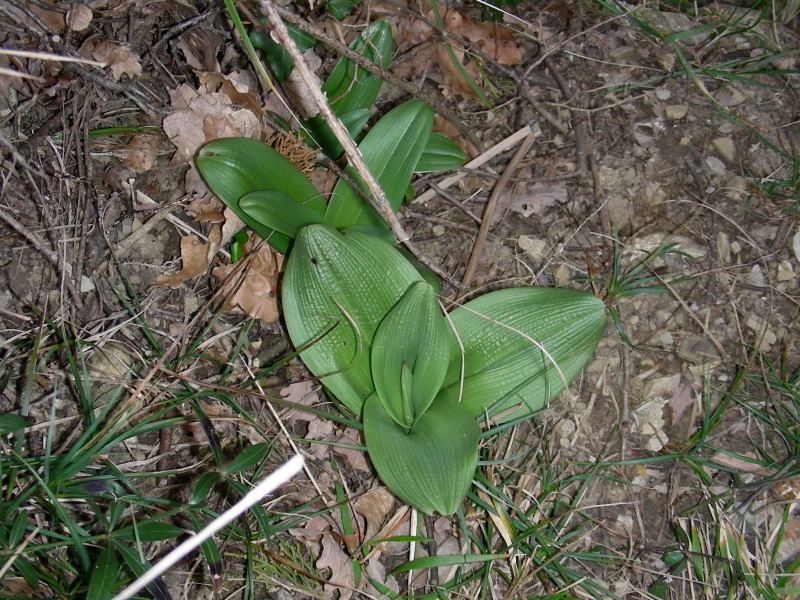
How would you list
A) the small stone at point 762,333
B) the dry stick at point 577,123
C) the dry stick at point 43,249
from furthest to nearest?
the dry stick at point 577,123 → the small stone at point 762,333 → the dry stick at point 43,249

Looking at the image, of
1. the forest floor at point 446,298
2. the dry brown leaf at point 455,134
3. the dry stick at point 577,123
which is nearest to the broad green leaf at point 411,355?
the forest floor at point 446,298

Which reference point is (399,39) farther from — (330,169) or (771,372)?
(771,372)

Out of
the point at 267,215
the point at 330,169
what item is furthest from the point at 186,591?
the point at 330,169

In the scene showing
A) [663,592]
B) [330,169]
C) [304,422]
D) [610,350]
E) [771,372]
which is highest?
[330,169]

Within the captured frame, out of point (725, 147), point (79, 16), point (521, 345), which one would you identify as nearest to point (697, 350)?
point (521, 345)

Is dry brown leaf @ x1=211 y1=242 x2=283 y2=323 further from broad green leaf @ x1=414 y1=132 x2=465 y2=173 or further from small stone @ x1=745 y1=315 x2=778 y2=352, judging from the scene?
small stone @ x1=745 y1=315 x2=778 y2=352

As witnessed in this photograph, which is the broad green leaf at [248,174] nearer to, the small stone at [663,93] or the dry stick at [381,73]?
the dry stick at [381,73]

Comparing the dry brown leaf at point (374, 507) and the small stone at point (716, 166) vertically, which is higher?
the small stone at point (716, 166)
